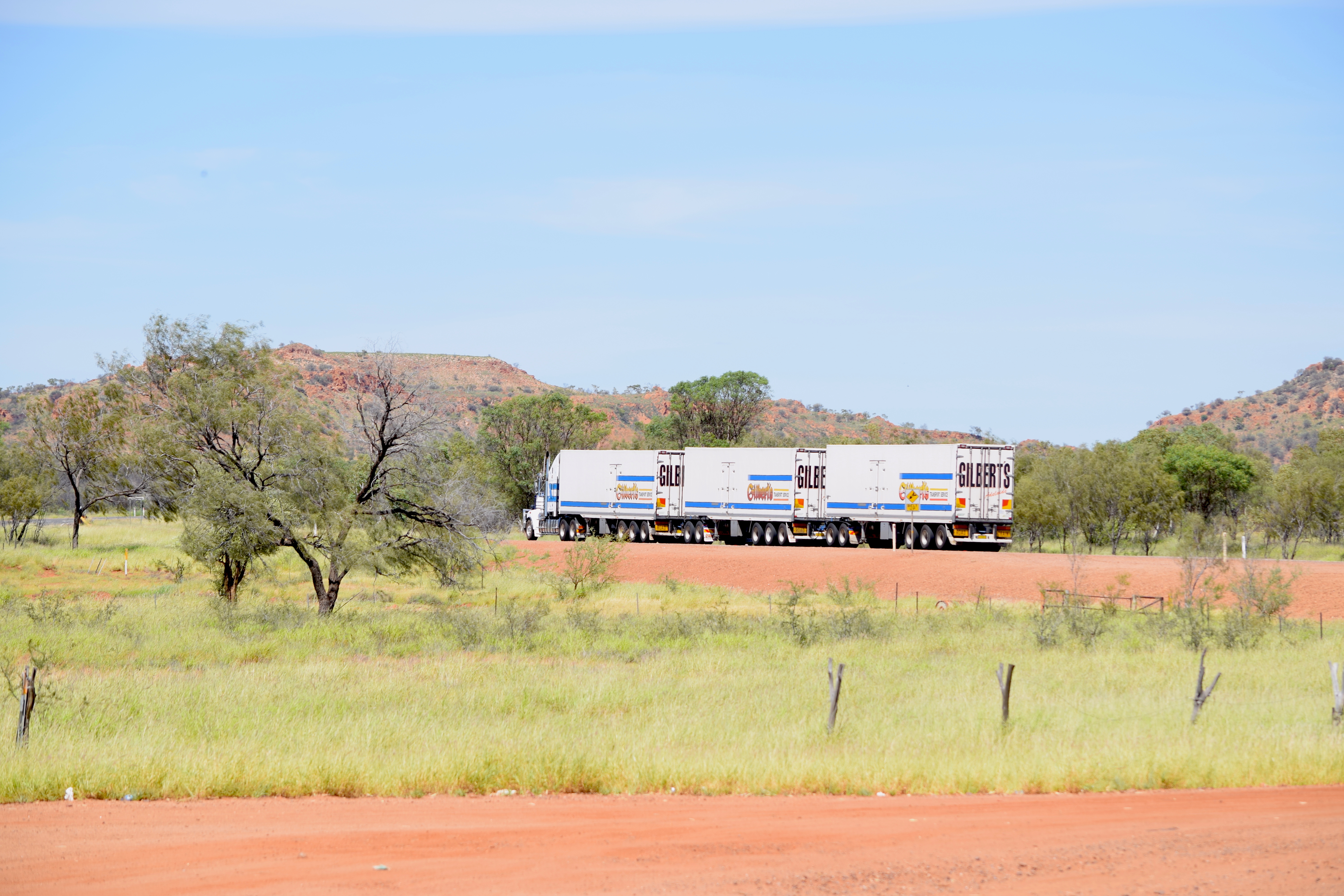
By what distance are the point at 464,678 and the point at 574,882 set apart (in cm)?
1049

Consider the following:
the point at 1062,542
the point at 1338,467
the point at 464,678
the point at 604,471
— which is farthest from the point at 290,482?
the point at 1338,467

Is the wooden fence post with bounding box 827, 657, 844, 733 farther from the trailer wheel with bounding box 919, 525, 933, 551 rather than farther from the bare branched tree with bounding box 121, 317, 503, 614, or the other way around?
the trailer wheel with bounding box 919, 525, 933, 551

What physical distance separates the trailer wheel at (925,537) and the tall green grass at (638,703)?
693 inches

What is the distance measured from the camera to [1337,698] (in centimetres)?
1403

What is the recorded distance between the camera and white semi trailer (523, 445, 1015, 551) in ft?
147

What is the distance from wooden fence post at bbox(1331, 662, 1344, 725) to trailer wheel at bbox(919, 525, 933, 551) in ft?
105

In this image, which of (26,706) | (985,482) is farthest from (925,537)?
(26,706)

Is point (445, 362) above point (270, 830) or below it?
above

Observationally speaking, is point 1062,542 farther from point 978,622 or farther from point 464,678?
point 464,678

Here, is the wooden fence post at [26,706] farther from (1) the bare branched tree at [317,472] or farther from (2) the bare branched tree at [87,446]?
(2) the bare branched tree at [87,446]

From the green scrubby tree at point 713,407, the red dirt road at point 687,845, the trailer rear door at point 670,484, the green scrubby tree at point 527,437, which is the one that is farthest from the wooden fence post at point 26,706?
the green scrubby tree at point 713,407

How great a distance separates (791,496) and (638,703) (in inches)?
1364

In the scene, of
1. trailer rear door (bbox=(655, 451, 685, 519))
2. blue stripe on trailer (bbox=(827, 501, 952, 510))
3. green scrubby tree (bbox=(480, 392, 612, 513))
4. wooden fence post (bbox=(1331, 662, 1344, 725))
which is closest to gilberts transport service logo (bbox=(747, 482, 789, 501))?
blue stripe on trailer (bbox=(827, 501, 952, 510))

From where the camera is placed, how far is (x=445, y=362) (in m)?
154
